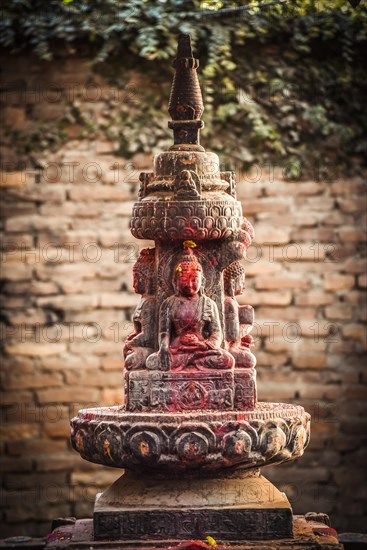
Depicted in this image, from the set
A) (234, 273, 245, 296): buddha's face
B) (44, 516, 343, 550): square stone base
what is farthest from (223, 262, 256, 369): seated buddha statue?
(44, 516, 343, 550): square stone base

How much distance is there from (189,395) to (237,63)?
4132 mm

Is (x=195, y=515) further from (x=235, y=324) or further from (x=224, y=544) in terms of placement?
(x=235, y=324)

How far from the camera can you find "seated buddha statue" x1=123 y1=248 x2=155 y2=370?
6.29 metres

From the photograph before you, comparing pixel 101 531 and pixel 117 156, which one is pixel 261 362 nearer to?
pixel 117 156

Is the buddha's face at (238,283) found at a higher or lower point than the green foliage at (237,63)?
lower

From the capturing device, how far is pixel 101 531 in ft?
19.4

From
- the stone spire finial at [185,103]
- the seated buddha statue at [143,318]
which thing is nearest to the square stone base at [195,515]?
the seated buddha statue at [143,318]

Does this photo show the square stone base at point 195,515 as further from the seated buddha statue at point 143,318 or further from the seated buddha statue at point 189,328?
the seated buddha statue at point 143,318

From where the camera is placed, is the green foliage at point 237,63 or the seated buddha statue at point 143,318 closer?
the seated buddha statue at point 143,318

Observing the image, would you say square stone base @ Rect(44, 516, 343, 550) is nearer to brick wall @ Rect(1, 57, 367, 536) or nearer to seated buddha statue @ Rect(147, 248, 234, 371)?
seated buddha statue @ Rect(147, 248, 234, 371)

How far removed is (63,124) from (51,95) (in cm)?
26

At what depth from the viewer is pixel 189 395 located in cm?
608

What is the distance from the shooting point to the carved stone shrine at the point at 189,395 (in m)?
5.84

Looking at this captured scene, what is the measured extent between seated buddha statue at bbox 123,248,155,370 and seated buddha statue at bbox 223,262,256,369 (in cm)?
42
